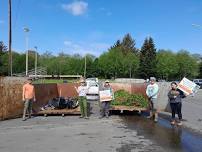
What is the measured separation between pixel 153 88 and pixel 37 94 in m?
6.30

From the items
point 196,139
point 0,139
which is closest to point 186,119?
point 196,139

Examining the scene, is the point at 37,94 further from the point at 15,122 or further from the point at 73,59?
the point at 73,59

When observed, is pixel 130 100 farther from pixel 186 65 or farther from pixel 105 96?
pixel 186 65

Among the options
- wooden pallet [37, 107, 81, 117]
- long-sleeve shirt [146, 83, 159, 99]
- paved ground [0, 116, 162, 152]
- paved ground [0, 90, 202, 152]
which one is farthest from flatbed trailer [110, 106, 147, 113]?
paved ground [0, 116, 162, 152]

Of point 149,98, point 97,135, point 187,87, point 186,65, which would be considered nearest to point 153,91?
point 149,98

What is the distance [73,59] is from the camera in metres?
126

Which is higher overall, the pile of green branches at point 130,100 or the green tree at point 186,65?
the green tree at point 186,65

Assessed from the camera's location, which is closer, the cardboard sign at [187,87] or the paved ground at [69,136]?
the paved ground at [69,136]

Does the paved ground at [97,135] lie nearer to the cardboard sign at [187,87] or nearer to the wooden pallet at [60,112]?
the wooden pallet at [60,112]

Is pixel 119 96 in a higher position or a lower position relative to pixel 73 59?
lower

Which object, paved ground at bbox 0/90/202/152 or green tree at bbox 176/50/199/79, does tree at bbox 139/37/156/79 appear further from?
paved ground at bbox 0/90/202/152

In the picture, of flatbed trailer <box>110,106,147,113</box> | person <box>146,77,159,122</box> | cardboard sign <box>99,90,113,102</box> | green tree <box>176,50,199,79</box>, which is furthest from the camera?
green tree <box>176,50,199,79</box>

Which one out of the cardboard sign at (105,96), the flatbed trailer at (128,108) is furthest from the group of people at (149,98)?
the flatbed trailer at (128,108)

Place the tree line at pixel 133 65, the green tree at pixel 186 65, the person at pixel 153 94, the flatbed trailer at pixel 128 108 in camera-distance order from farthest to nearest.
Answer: the green tree at pixel 186 65, the tree line at pixel 133 65, the flatbed trailer at pixel 128 108, the person at pixel 153 94
